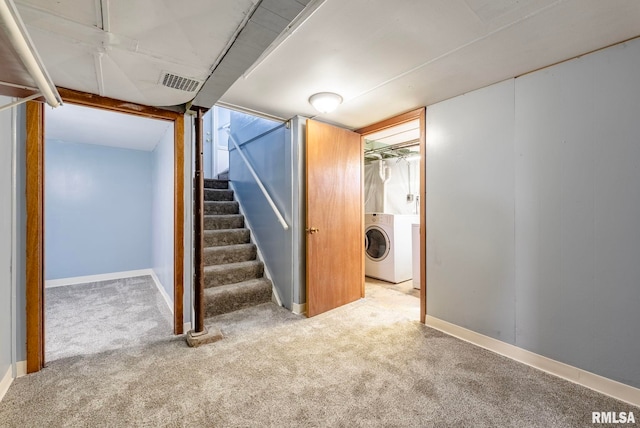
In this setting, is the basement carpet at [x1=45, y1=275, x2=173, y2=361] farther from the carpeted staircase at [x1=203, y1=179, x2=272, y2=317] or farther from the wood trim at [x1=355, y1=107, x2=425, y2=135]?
the wood trim at [x1=355, y1=107, x2=425, y2=135]

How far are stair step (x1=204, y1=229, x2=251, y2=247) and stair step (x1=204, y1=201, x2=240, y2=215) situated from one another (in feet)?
1.53

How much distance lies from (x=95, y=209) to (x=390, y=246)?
4.36 meters

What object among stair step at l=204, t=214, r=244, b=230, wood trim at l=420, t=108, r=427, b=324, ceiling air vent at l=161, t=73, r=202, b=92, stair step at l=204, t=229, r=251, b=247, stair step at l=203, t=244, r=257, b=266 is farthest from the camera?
stair step at l=204, t=214, r=244, b=230

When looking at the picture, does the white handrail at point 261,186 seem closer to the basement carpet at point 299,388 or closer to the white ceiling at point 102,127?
the white ceiling at point 102,127

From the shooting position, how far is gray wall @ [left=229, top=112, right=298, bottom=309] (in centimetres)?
289

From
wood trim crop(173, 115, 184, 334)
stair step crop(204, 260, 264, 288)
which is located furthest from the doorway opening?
stair step crop(204, 260, 264, 288)

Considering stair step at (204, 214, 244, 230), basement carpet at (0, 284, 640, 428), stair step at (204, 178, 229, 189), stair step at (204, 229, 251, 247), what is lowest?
basement carpet at (0, 284, 640, 428)

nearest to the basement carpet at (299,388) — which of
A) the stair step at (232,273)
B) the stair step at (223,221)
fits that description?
the stair step at (232,273)

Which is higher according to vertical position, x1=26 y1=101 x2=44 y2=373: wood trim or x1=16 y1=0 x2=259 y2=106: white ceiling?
x1=16 y1=0 x2=259 y2=106: white ceiling

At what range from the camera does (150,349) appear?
6.64 feet

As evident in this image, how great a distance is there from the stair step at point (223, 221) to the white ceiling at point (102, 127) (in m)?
1.15

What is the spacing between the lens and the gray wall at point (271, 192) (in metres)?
2.89

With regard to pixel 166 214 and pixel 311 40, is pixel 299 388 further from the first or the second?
pixel 166 214

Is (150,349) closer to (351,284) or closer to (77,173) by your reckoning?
(351,284)
